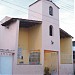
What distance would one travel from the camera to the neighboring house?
16.6 meters

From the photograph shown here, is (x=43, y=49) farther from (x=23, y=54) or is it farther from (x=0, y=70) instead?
(x=0, y=70)

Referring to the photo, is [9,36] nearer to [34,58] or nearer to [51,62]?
[34,58]

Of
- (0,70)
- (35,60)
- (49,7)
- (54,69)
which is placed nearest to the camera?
(0,70)

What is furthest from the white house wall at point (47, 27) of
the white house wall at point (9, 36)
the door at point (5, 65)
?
the door at point (5, 65)

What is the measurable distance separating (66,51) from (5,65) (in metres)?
Result: 9.39

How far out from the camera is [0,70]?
1553cm

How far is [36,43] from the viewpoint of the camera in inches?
757

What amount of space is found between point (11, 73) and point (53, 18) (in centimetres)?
741

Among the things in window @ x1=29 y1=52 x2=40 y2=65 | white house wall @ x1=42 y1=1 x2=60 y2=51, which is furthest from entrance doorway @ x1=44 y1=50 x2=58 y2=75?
window @ x1=29 y1=52 x2=40 y2=65

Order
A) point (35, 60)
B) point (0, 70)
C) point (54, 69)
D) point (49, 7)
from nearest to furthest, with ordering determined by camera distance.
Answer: point (0, 70) → point (35, 60) → point (49, 7) → point (54, 69)

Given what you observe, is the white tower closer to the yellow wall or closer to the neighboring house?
the neighboring house

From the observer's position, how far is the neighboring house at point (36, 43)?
54.3 feet

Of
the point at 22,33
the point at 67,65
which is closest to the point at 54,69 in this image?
the point at 67,65

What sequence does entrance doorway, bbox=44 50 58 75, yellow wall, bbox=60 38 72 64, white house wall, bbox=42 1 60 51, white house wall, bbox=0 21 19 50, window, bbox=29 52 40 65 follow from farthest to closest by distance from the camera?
yellow wall, bbox=60 38 72 64 → entrance doorway, bbox=44 50 58 75 → white house wall, bbox=42 1 60 51 → window, bbox=29 52 40 65 → white house wall, bbox=0 21 19 50
